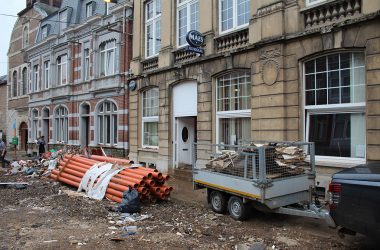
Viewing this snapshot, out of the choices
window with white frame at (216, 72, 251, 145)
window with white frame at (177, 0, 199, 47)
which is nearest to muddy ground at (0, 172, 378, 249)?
window with white frame at (216, 72, 251, 145)

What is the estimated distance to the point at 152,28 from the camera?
1595 centimetres

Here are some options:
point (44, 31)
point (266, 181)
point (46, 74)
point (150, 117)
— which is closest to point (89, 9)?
point (44, 31)

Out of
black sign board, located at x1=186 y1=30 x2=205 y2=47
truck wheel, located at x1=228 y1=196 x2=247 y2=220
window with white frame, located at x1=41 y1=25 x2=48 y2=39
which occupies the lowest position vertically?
truck wheel, located at x1=228 y1=196 x2=247 y2=220

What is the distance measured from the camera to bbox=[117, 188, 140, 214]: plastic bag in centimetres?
814

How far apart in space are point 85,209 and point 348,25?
7818 mm

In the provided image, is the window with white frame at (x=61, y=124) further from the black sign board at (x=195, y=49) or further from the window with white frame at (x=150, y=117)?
the black sign board at (x=195, y=49)

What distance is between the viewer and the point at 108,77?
62.2 feet

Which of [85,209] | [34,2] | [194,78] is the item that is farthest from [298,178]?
[34,2]

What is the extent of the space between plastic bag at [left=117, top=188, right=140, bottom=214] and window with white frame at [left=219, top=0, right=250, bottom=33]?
6.61m

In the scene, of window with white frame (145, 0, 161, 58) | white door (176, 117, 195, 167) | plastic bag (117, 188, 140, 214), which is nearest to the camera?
plastic bag (117, 188, 140, 214)

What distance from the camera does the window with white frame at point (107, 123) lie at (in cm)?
1912

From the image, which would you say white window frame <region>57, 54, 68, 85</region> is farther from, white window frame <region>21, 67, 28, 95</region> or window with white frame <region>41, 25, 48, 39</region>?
white window frame <region>21, 67, 28, 95</region>

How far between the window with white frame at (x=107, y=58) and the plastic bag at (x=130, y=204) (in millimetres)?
11854

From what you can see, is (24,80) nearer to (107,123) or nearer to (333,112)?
(107,123)
